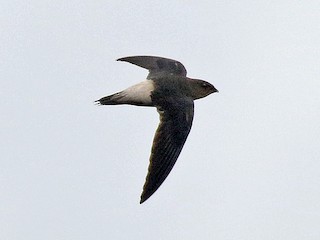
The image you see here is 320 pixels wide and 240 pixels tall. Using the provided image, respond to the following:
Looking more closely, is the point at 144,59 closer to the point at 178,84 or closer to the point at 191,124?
the point at 178,84

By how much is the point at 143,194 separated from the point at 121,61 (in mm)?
5547

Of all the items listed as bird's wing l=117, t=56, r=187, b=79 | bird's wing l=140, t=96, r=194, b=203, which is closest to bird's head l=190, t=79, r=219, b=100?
bird's wing l=117, t=56, r=187, b=79

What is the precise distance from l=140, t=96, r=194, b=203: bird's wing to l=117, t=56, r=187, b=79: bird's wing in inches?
68.1

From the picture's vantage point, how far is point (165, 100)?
20125 mm

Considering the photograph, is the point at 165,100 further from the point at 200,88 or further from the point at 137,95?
the point at 200,88

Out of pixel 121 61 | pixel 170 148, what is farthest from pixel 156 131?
pixel 121 61

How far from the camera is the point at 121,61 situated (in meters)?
22.2

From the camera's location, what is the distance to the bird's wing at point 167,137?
699 inches

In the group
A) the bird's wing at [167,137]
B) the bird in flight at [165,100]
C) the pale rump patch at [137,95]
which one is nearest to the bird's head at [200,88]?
the bird in flight at [165,100]

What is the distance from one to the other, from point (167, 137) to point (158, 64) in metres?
3.71

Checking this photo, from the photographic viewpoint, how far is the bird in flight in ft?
59.6

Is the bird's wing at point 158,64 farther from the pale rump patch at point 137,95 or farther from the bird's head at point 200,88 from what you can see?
the pale rump patch at point 137,95

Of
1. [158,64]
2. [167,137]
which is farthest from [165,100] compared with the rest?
[158,64]

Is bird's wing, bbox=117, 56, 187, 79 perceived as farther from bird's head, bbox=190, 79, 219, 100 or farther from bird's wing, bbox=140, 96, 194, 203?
bird's wing, bbox=140, 96, 194, 203
